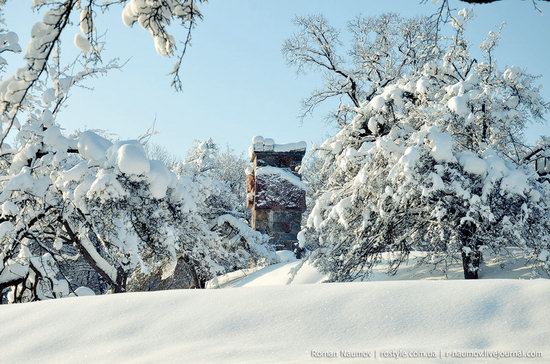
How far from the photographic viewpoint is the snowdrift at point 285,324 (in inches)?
94.9

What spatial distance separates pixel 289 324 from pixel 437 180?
394 centimetres

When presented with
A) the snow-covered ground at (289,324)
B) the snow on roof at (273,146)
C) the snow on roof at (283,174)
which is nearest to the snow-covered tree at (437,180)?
the snow on roof at (283,174)

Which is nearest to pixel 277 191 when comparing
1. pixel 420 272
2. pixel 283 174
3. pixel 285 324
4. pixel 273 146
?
pixel 283 174

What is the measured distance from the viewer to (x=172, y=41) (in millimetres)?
3703

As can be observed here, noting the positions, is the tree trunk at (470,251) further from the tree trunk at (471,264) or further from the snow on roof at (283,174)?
the snow on roof at (283,174)

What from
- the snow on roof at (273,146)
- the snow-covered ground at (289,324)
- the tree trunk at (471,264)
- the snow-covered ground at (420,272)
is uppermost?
the snow on roof at (273,146)

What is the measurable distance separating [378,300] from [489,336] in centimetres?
58

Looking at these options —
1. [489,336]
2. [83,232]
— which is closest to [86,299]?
[489,336]

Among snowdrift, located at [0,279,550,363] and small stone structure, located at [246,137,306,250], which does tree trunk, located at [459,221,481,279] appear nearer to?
snowdrift, located at [0,279,550,363]

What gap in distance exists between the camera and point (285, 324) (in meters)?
2.65

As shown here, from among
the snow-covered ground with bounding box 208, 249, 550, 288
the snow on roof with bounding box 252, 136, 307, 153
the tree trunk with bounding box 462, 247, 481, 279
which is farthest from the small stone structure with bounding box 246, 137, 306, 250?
the tree trunk with bounding box 462, 247, 481, 279

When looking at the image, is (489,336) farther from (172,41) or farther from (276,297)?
(172,41)

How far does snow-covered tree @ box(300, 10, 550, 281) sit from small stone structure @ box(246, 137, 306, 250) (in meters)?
1.88

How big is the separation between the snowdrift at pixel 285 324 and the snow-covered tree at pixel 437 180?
330 centimetres
